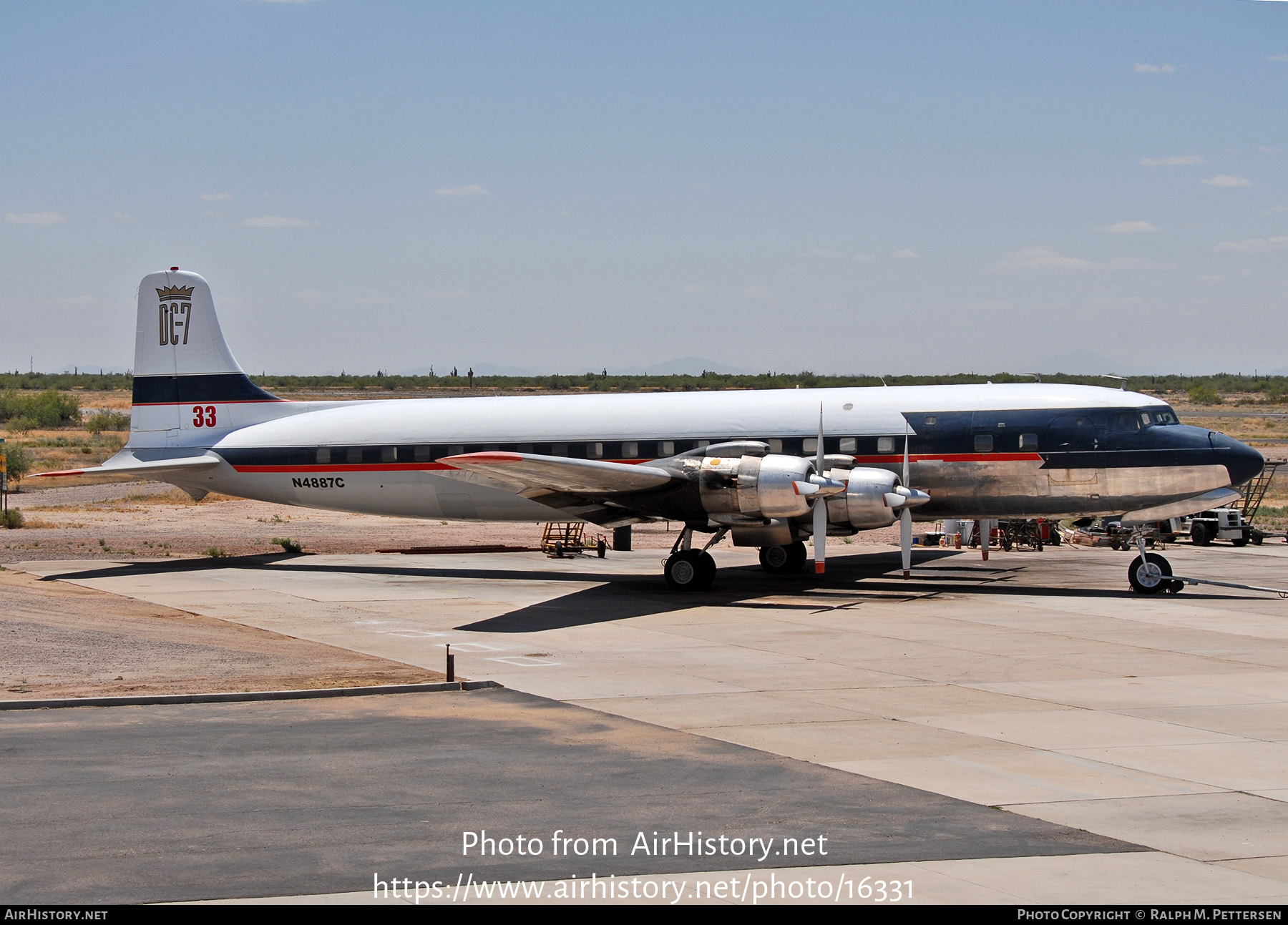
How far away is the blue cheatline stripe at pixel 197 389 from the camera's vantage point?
3039cm

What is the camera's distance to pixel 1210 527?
34906mm

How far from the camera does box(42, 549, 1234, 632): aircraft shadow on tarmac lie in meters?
22.2

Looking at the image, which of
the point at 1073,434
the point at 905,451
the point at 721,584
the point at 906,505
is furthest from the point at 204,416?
the point at 1073,434

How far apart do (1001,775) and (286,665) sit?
9.66 meters

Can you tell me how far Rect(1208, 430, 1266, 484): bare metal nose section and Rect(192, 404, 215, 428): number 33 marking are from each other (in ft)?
75.1

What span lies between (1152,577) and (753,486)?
813 cm

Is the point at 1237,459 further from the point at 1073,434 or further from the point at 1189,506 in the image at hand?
the point at 1073,434

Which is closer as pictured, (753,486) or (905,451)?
(753,486)

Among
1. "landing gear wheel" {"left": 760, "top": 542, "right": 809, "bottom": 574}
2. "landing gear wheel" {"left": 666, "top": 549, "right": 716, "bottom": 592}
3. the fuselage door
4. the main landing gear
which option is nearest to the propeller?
the fuselage door

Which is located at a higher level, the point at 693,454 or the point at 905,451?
the point at 905,451

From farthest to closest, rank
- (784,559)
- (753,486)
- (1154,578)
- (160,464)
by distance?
(160,464), (784,559), (1154,578), (753,486)

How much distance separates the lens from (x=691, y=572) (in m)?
24.8

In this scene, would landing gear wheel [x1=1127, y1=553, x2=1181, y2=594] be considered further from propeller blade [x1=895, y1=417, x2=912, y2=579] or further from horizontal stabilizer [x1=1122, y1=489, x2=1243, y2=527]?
propeller blade [x1=895, y1=417, x2=912, y2=579]
